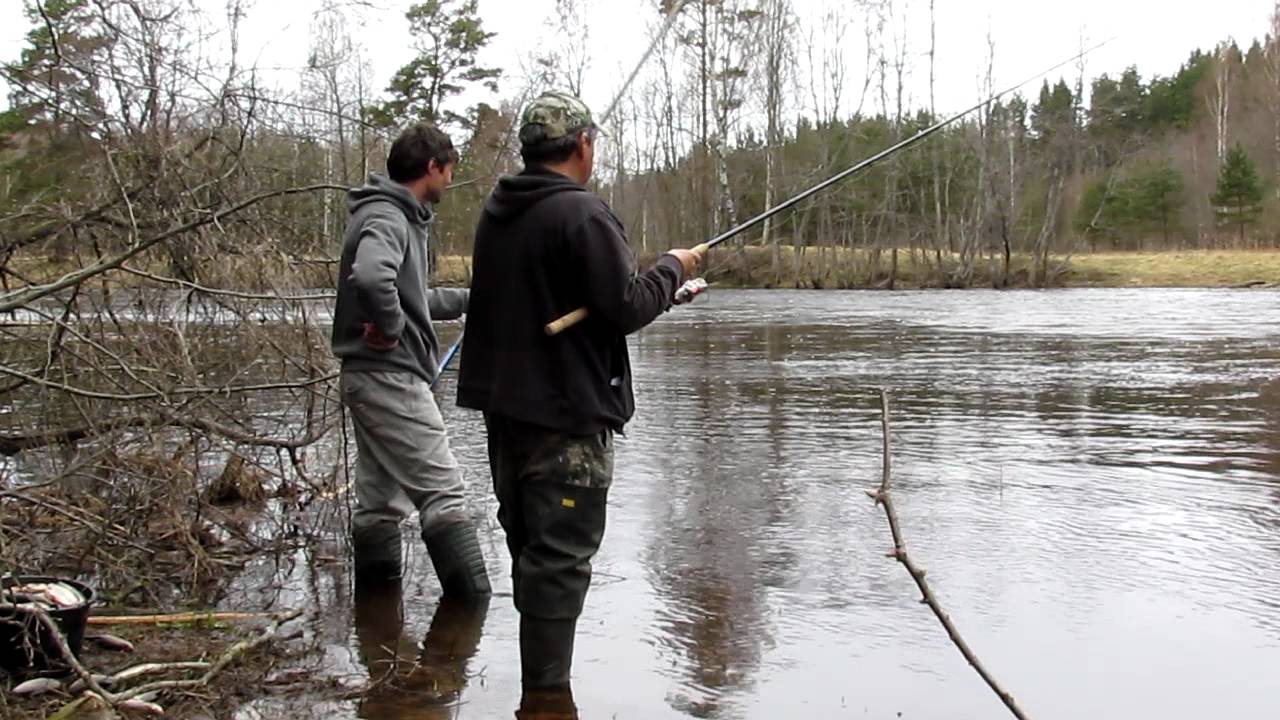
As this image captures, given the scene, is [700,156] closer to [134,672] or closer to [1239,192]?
[1239,192]

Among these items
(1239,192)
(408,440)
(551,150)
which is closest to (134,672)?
(408,440)

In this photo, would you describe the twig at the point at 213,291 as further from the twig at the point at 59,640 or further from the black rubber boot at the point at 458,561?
the twig at the point at 59,640

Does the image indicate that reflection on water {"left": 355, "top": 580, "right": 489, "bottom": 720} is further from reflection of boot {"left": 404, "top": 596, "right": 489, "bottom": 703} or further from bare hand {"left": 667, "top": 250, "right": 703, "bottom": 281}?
bare hand {"left": 667, "top": 250, "right": 703, "bottom": 281}

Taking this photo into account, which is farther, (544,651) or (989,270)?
(989,270)

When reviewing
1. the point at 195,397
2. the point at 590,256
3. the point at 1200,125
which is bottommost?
the point at 195,397

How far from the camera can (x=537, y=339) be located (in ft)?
12.2

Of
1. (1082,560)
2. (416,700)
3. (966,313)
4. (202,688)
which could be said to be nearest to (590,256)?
(416,700)

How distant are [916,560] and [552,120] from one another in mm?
2788

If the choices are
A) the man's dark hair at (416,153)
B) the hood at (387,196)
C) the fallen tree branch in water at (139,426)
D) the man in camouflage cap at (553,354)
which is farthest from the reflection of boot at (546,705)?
the man's dark hair at (416,153)

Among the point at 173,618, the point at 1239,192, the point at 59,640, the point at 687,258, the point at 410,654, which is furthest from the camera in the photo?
the point at 1239,192

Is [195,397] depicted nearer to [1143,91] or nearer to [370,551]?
[370,551]

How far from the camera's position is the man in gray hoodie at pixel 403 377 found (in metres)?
4.76

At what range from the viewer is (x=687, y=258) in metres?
4.05

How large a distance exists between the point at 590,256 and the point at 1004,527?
342 centimetres
